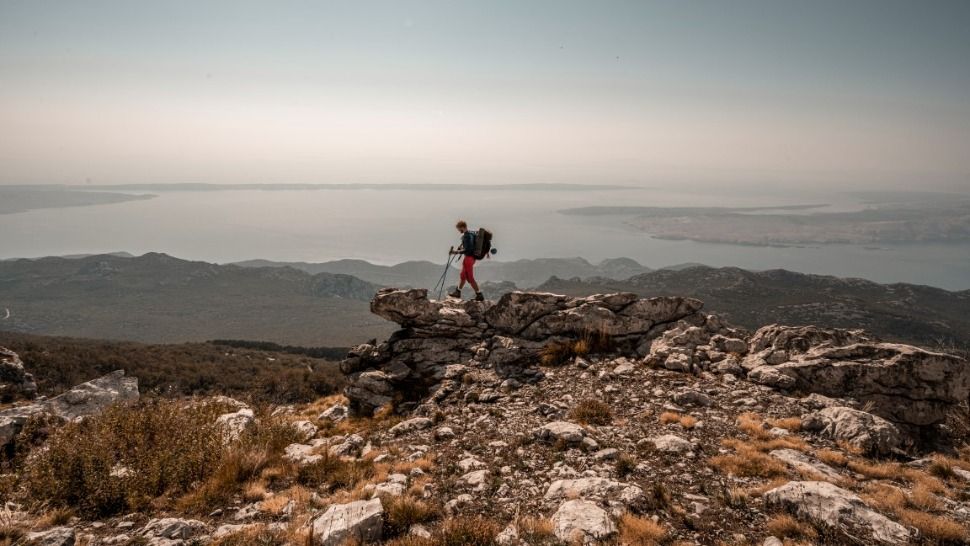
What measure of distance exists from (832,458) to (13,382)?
111 ft

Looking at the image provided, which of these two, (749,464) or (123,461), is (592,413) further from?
(123,461)

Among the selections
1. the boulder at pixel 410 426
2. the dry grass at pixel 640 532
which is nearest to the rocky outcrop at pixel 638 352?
the boulder at pixel 410 426

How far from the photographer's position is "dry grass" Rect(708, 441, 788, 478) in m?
8.14

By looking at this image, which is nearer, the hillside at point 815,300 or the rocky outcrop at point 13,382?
the rocky outcrop at point 13,382

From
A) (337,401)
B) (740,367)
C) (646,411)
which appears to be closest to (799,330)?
(740,367)

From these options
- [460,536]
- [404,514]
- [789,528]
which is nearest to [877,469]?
[789,528]

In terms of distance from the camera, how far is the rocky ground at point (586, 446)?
6652 millimetres

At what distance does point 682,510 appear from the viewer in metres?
6.99

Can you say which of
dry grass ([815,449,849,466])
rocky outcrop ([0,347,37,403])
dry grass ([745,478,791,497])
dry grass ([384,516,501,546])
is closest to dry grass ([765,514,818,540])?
dry grass ([745,478,791,497])

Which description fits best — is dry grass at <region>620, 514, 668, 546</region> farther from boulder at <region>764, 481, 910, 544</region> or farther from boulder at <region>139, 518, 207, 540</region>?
boulder at <region>139, 518, 207, 540</region>

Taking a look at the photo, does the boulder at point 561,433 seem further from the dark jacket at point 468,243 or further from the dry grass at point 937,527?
the dark jacket at point 468,243

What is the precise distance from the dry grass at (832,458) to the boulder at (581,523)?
548 centimetres

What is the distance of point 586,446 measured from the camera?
9.42 metres

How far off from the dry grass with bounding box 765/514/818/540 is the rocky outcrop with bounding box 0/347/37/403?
30.6 metres
